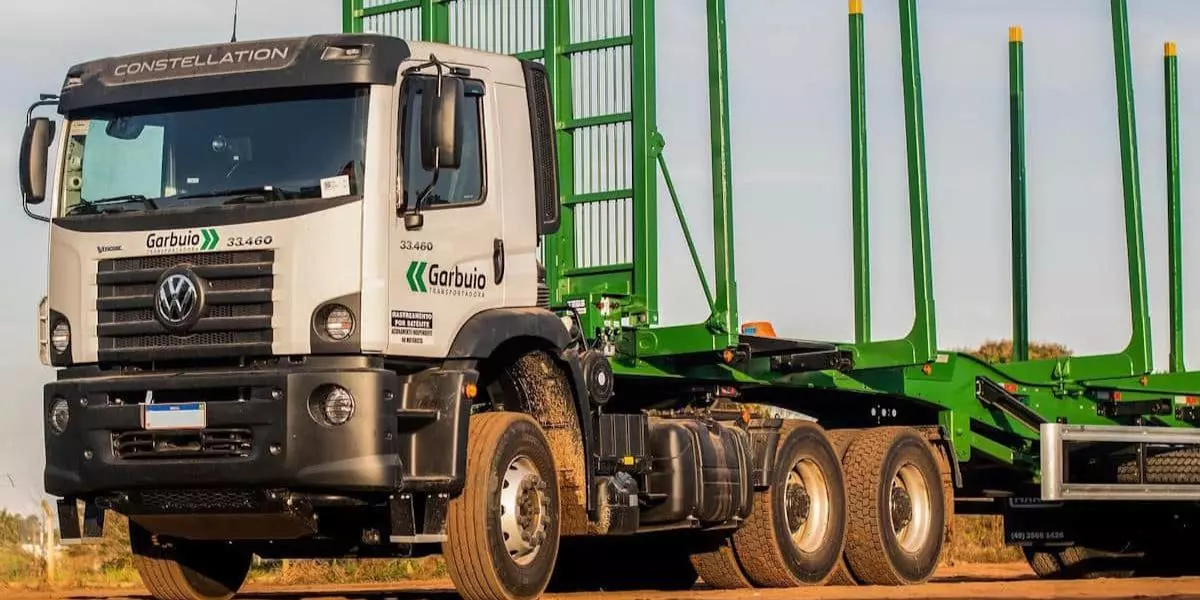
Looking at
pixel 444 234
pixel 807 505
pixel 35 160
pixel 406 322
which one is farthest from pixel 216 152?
pixel 807 505

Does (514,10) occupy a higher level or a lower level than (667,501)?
higher

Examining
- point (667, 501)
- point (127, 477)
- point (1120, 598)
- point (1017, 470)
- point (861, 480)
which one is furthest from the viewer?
point (1017, 470)

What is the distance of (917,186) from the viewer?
50.2 ft

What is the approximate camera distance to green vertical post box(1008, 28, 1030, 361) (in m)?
18.7

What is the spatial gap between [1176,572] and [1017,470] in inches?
92.1

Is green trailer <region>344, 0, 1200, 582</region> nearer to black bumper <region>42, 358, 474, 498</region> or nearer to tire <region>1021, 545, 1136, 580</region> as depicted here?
tire <region>1021, 545, 1136, 580</region>

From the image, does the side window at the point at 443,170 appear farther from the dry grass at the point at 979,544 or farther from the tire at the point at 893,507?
the dry grass at the point at 979,544

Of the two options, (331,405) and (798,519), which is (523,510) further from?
(798,519)

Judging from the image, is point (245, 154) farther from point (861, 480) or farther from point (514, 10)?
point (861, 480)

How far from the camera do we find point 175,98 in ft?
35.5

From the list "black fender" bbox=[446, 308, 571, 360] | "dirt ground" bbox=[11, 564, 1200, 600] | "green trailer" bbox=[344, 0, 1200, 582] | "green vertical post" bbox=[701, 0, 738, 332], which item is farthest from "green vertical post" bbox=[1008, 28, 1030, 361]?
"black fender" bbox=[446, 308, 571, 360]

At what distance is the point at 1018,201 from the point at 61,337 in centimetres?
1067

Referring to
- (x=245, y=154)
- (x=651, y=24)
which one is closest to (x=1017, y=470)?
(x=651, y=24)

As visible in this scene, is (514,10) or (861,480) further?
(861,480)
